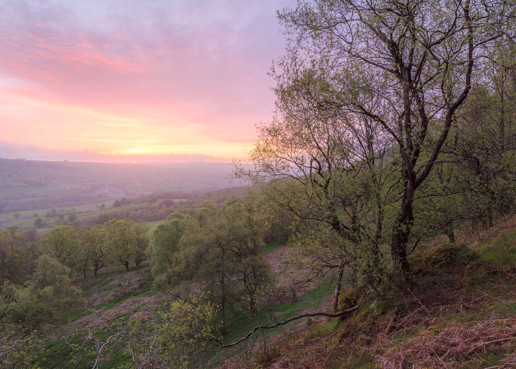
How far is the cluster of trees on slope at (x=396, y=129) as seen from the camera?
25.2 feet

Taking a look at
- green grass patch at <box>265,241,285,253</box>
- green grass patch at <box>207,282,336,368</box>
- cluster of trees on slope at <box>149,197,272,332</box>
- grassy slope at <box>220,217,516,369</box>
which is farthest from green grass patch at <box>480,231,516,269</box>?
green grass patch at <box>265,241,285,253</box>

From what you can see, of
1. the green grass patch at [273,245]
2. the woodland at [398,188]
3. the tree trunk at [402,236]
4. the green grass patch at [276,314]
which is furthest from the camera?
the green grass patch at [273,245]

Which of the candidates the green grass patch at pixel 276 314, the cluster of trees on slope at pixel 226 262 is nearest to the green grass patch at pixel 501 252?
the green grass patch at pixel 276 314

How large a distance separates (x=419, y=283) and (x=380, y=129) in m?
6.11

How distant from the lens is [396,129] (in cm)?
857

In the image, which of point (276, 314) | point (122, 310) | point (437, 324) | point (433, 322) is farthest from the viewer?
point (122, 310)

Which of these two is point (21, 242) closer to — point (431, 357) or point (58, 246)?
point (58, 246)

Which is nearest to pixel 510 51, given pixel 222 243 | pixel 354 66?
pixel 354 66

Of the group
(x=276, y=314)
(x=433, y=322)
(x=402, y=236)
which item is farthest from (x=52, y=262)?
(x=433, y=322)

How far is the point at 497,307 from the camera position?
6.13 m

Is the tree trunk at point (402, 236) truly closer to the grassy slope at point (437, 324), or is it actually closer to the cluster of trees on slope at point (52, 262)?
the grassy slope at point (437, 324)

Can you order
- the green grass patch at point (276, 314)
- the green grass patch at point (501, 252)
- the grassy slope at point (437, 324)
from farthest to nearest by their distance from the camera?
the green grass patch at point (276, 314)
the green grass patch at point (501, 252)
the grassy slope at point (437, 324)

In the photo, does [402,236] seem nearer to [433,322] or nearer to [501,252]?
[433,322]

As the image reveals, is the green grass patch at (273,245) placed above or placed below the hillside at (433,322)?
below
